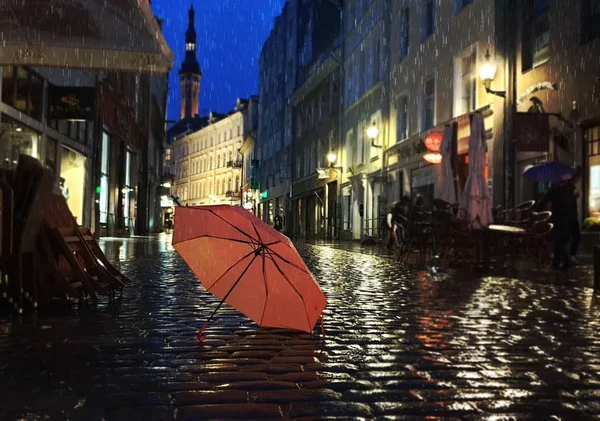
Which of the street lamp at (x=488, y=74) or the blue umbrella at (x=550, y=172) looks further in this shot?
the street lamp at (x=488, y=74)

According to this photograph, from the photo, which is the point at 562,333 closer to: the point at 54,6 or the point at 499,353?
the point at 499,353

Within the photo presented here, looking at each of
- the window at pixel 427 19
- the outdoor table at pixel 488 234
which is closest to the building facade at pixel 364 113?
the window at pixel 427 19

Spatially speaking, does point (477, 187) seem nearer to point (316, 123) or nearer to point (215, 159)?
point (316, 123)

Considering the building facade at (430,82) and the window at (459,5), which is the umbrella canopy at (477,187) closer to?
the building facade at (430,82)

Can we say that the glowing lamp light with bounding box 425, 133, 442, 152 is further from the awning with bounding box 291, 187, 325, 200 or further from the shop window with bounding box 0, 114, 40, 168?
the awning with bounding box 291, 187, 325, 200

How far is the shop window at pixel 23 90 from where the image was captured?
17484 millimetres

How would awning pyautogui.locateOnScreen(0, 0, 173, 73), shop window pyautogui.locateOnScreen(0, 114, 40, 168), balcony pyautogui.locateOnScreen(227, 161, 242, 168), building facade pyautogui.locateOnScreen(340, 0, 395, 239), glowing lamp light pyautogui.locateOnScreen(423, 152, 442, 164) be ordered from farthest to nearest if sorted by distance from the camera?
balcony pyautogui.locateOnScreen(227, 161, 242, 168)
building facade pyautogui.locateOnScreen(340, 0, 395, 239)
glowing lamp light pyautogui.locateOnScreen(423, 152, 442, 164)
shop window pyautogui.locateOnScreen(0, 114, 40, 168)
awning pyautogui.locateOnScreen(0, 0, 173, 73)

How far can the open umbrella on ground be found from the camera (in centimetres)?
466

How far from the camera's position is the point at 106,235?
30.2 metres

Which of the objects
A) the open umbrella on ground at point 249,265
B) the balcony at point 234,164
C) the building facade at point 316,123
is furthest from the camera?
the balcony at point 234,164

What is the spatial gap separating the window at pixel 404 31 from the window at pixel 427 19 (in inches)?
72.4

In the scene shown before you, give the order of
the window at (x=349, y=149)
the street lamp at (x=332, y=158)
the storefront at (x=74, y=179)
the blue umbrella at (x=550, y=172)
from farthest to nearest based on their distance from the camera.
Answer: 1. the street lamp at (x=332, y=158)
2. the window at (x=349, y=149)
3. the storefront at (x=74, y=179)
4. the blue umbrella at (x=550, y=172)

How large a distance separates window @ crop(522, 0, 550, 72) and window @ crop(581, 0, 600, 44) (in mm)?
1619

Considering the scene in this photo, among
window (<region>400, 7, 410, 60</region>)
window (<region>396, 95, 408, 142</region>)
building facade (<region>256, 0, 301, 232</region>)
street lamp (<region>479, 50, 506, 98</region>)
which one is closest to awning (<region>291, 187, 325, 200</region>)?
building facade (<region>256, 0, 301, 232</region>)
